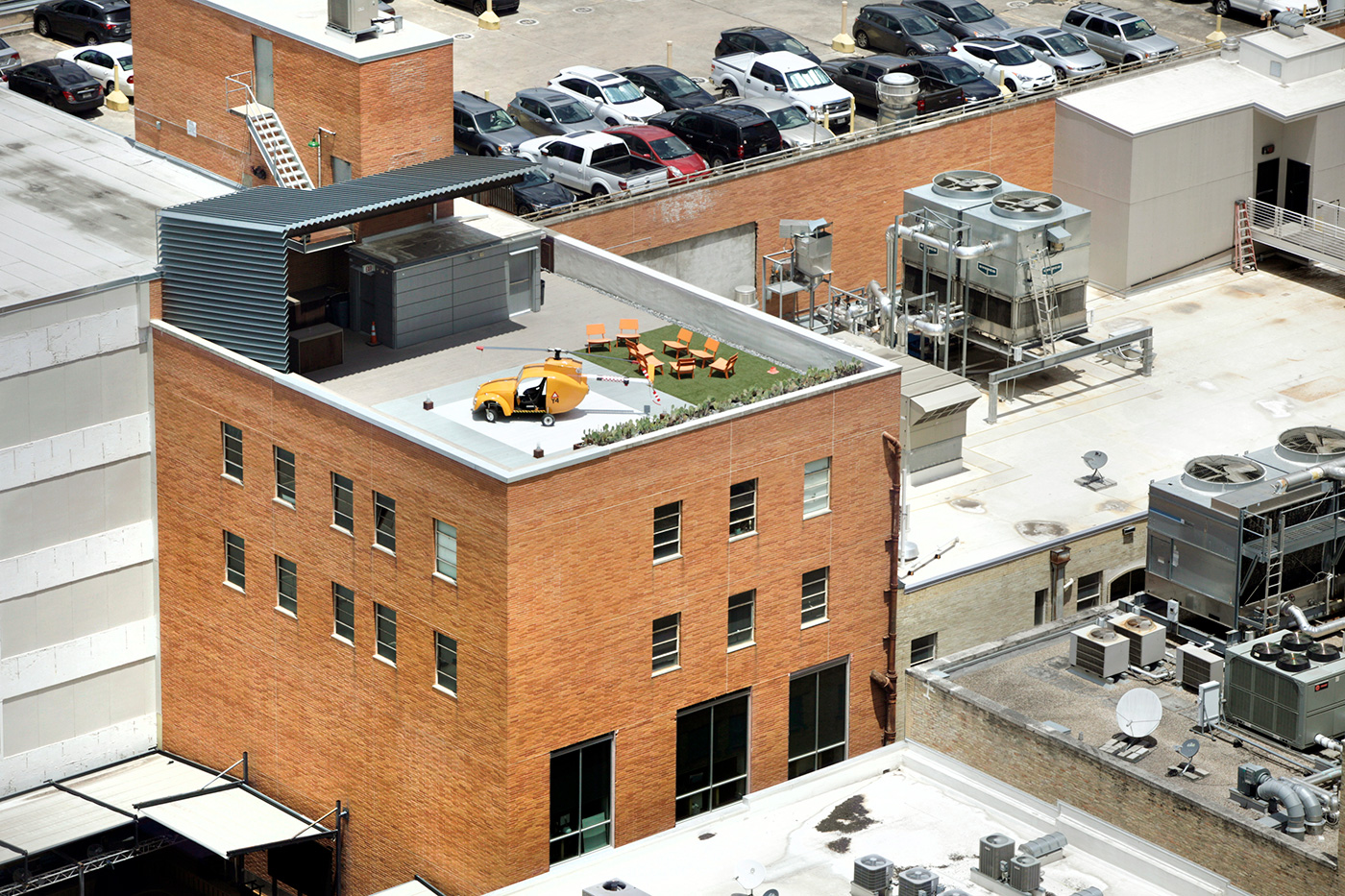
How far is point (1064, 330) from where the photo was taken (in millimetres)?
70562

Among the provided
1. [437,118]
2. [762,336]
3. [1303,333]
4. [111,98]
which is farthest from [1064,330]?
[111,98]

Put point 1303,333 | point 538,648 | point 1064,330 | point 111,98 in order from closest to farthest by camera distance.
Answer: point 538,648 < point 1064,330 < point 1303,333 < point 111,98

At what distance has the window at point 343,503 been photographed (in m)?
52.9

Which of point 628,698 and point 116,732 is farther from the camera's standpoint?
point 116,732

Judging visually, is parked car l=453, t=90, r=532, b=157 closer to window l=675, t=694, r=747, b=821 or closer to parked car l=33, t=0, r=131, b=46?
parked car l=33, t=0, r=131, b=46

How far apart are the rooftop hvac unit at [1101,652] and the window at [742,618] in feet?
27.5

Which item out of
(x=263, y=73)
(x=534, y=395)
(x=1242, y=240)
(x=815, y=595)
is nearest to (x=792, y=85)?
(x=1242, y=240)

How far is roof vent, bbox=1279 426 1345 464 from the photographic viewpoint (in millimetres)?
58062

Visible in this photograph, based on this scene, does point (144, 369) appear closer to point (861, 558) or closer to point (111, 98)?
point (861, 558)

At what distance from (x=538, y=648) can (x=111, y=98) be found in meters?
45.0

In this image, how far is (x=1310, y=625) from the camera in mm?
57188

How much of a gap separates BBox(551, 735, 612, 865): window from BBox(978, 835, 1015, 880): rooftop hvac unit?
8663 millimetres

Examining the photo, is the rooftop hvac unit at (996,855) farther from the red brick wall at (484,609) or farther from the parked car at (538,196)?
the parked car at (538,196)

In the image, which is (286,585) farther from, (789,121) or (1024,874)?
(789,121)
